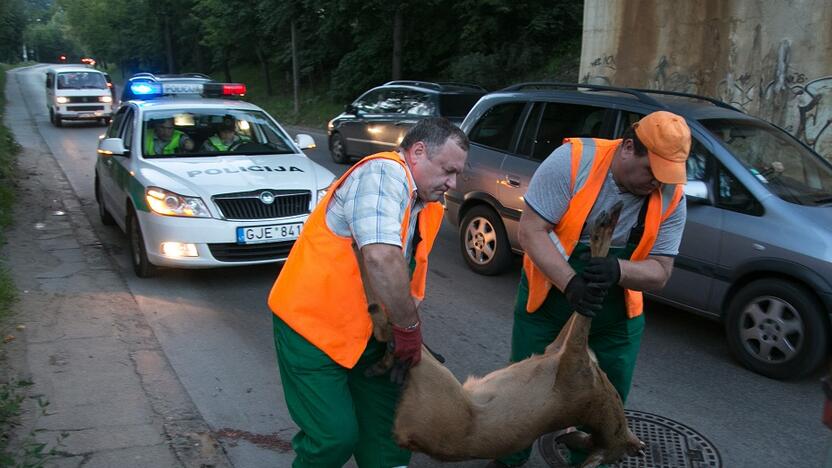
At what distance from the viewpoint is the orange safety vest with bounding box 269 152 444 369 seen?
8.48 ft

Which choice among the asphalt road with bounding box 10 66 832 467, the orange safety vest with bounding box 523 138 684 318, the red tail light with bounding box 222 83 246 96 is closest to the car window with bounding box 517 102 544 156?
the asphalt road with bounding box 10 66 832 467

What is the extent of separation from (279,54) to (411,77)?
10.1 m

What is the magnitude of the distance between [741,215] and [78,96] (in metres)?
23.4

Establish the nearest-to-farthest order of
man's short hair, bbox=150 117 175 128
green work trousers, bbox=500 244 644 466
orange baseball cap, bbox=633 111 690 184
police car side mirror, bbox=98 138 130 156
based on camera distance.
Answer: orange baseball cap, bbox=633 111 690 184 → green work trousers, bbox=500 244 644 466 → police car side mirror, bbox=98 138 130 156 → man's short hair, bbox=150 117 175 128

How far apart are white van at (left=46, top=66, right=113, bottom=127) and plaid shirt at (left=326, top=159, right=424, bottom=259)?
942 inches

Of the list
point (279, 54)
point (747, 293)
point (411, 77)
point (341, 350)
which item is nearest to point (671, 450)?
point (747, 293)

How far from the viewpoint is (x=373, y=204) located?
2.43m

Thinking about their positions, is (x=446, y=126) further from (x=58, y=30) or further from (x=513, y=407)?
(x=58, y=30)

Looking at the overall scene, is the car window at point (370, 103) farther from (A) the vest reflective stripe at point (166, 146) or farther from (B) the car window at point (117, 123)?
(A) the vest reflective stripe at point (166, 146)

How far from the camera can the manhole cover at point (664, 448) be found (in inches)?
153

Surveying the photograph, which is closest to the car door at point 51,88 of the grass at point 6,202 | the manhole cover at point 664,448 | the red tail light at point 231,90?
the grass at point 6,202

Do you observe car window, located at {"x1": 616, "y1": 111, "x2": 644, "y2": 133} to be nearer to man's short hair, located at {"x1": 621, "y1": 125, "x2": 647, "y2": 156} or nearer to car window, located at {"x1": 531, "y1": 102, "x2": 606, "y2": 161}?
car window, located at {"x1": 531, "y1": 102, "x2": 606, "y2": 161}

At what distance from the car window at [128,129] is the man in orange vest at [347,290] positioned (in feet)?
18.8

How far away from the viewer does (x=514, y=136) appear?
23.1 ft
